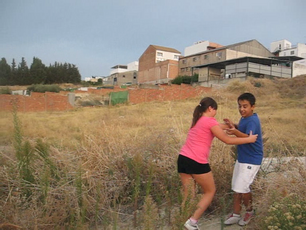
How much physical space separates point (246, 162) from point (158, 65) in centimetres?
4577

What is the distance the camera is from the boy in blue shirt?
8.59ft

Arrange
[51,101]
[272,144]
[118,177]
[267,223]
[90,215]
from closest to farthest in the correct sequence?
[267,223] < [90,215] < [118,177] < [272,144] < [51,101]

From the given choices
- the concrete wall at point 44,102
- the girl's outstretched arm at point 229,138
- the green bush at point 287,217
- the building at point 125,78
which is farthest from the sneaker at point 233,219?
the building at point 125,78

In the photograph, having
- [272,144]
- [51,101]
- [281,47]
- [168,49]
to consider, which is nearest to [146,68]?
[168,49]

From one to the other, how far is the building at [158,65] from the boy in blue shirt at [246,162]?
137 ft

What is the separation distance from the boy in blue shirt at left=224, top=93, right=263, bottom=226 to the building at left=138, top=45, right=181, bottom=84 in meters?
41.8

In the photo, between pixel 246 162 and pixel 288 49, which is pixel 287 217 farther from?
pixel 288 49

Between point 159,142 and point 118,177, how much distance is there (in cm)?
88

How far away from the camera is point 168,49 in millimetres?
54000

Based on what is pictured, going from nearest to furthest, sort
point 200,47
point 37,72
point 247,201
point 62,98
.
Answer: point 247,201 < point 62,98 < point 200,47 < point 37,72

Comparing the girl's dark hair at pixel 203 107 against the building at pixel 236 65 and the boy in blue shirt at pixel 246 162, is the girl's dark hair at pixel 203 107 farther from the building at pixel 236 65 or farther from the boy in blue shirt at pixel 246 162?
the building at pixel 236 65

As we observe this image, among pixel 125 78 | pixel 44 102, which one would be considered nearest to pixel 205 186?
pixel 44 102

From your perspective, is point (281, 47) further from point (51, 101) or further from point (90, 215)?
point (90, 215)

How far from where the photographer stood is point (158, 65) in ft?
156
